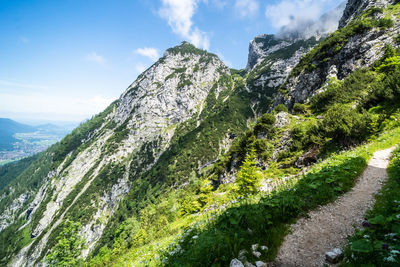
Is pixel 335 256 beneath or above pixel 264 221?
above

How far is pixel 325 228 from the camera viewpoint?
4766mm

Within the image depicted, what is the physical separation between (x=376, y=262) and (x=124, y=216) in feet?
464

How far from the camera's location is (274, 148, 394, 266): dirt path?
3.93 meters

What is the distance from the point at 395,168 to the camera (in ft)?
23.4

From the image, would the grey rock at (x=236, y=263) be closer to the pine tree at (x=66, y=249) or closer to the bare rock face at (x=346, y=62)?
the pine tree at (x=66, y=249)

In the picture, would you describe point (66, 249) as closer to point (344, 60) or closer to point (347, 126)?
point (347, 126)

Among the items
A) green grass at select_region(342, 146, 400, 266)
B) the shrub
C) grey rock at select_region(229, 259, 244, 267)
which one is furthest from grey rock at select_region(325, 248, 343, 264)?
the shrub

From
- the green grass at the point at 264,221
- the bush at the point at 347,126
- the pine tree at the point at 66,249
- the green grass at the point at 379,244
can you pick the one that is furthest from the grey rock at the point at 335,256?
the pine tree at the point at 66,249

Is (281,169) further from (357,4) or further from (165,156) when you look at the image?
(165,156)

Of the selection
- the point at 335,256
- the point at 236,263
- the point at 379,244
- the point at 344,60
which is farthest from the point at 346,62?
the point at 236,263

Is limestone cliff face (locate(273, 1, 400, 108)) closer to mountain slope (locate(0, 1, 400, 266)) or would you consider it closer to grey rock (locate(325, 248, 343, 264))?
mountain slope (locate(0, 1, 400, 266))

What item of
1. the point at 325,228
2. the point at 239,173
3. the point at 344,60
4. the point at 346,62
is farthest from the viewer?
the point at 344,60

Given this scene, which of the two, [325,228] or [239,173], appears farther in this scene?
[239,173]

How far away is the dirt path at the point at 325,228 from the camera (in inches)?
155
